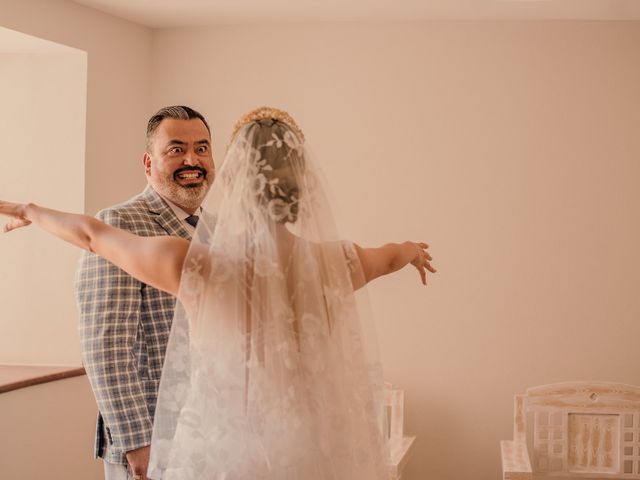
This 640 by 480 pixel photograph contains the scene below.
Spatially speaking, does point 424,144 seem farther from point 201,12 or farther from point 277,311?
point 277,311


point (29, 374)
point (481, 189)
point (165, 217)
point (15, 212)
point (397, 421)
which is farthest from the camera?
point (481, 189)

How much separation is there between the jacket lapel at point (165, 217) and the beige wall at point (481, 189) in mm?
2177

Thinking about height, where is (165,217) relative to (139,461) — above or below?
above

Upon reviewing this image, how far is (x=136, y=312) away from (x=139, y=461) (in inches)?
15.2

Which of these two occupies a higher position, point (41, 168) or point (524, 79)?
point (524, 79)

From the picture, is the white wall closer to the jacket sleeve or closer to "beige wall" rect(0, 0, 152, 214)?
"beige wall" rect(0, 0, 152, 214)

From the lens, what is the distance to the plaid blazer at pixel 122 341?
88.7 inches

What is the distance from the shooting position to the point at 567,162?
4414mm

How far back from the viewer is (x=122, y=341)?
225cm

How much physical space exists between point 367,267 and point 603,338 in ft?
8.77

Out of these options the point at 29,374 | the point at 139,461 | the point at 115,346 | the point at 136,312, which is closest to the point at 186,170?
the point at 136,312

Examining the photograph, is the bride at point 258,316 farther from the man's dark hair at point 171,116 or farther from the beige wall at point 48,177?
the beige wall at point 48,177

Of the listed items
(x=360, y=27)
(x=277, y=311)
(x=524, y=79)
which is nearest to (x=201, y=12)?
(x=360, y=27)

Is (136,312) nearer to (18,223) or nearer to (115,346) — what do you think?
(115,346)
